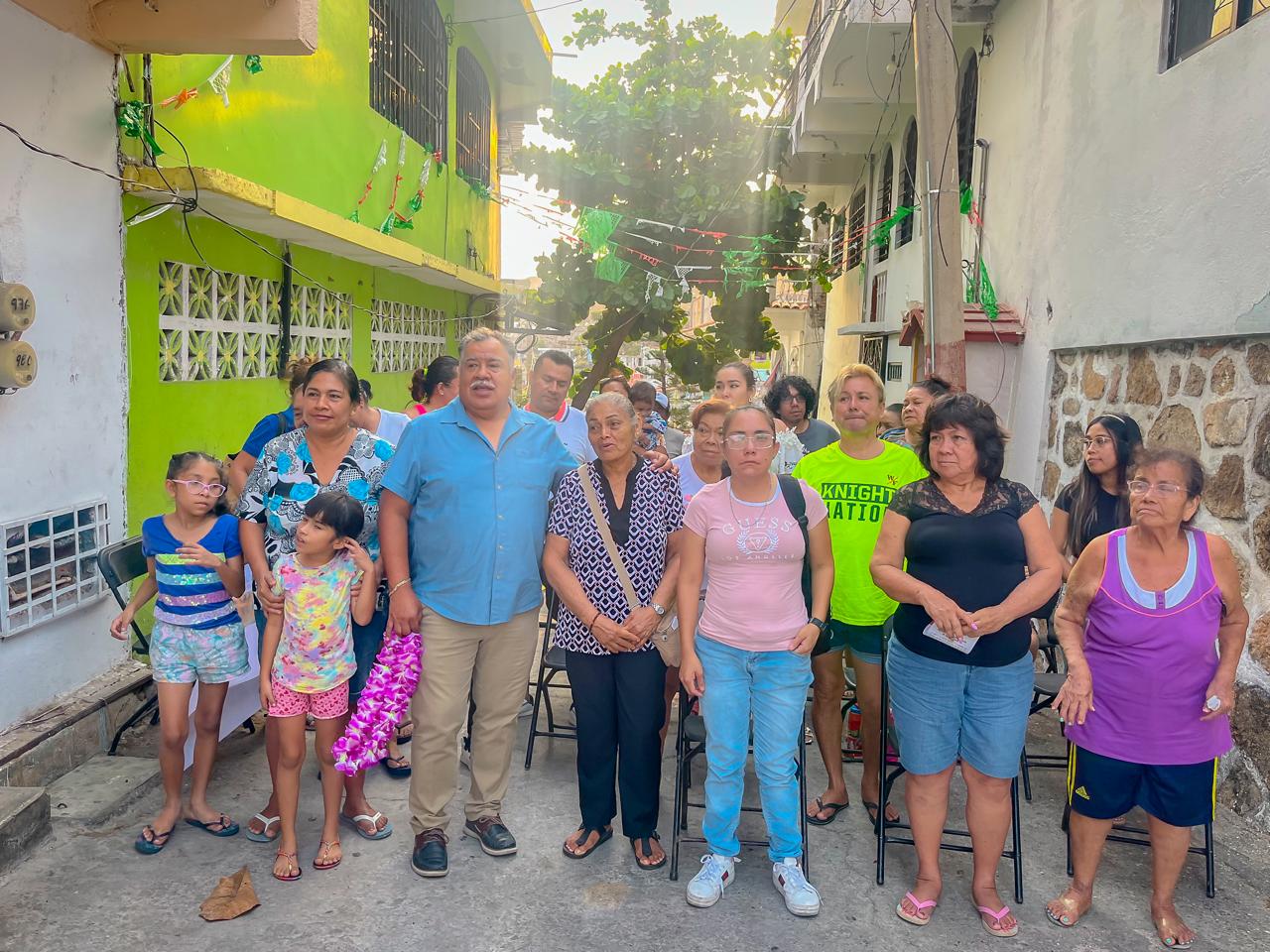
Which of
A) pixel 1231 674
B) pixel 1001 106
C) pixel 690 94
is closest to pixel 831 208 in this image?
pixel 690 94

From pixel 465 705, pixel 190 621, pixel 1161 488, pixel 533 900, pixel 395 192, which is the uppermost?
pixel 395 192

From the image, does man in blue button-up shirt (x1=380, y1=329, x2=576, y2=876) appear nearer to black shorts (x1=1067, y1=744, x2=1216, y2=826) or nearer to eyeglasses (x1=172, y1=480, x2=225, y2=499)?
eyeglasses (x1=172, y1=480, x2=225, y2=499)

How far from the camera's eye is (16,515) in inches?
158

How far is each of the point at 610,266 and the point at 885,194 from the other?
3.83m

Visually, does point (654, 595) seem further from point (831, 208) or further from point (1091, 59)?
point (831, 208)

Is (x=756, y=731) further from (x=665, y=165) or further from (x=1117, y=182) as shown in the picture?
(x=665, y=165)

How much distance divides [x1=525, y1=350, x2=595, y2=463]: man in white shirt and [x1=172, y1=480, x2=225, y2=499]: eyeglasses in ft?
5.68

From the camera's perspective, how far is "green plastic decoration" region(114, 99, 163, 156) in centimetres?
453

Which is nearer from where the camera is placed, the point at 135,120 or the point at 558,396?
the point at 135,120

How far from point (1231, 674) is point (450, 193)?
10.4 m

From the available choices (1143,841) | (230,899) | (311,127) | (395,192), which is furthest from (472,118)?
(1143,841)

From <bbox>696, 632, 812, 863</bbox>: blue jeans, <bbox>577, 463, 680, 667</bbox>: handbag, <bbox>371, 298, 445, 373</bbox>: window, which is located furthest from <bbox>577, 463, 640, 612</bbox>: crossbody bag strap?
<bbox>371, 298, 445, 373</bbox>: window

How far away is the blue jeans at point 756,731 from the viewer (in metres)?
3.33

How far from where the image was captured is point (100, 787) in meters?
3.95
